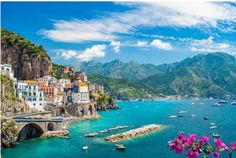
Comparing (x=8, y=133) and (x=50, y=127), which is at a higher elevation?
(x=8, y=133)

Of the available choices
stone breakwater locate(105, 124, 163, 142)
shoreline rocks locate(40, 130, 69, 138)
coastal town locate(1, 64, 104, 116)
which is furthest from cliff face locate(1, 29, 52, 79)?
shoreline rocks locate(40, 130, 69, 138)

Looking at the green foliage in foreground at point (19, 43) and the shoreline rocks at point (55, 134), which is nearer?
the shoreline rocks at point (55, 134)

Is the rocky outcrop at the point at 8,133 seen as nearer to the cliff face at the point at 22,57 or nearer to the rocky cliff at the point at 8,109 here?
the rocky cliff at the point at 8,109

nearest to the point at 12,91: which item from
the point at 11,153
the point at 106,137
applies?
the point at 106,137

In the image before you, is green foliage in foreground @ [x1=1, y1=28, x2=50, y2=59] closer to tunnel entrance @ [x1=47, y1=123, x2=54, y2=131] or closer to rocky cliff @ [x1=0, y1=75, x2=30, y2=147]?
rocky cliff @ [x1=0, y1=75, x2=30, y2=147]

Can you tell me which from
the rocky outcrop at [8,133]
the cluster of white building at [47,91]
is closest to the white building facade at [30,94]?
the cluster of white building at [47,91]

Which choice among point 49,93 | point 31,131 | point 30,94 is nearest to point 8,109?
point 31,131

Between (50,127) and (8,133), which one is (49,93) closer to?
(50,127)
